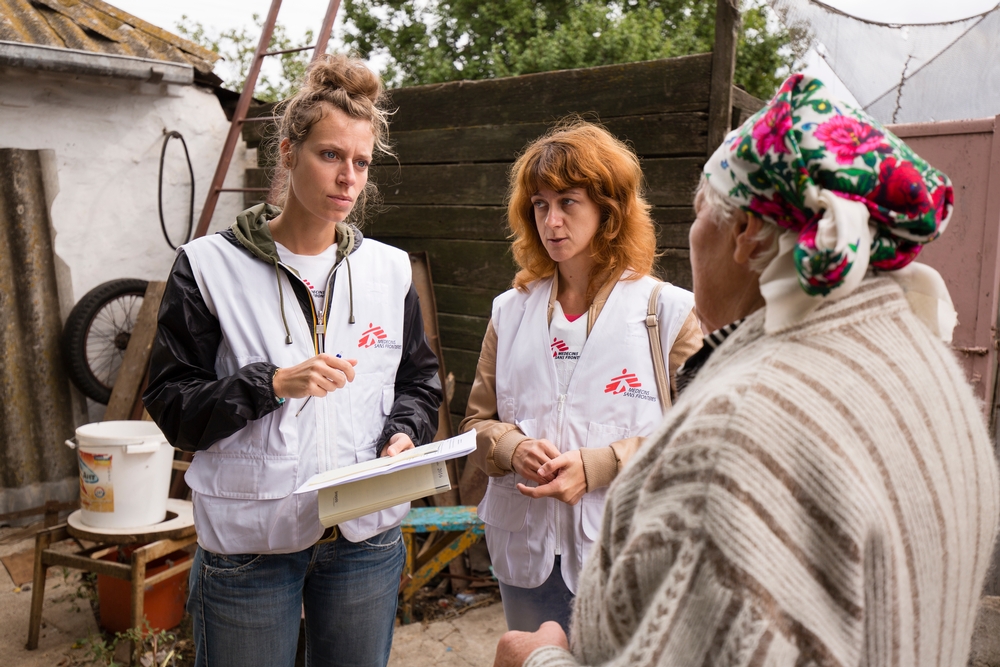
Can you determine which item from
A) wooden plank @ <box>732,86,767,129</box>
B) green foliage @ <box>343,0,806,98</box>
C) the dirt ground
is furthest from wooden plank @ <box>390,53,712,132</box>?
green foliage @ <box>343,0,806,98</box>

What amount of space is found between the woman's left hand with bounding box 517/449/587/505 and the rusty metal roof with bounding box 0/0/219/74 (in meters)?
4.33

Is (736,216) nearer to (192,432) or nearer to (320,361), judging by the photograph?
(320,361)

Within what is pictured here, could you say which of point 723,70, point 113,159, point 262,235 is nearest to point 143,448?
point 262,235

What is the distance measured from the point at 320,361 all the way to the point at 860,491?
1258 millimetres

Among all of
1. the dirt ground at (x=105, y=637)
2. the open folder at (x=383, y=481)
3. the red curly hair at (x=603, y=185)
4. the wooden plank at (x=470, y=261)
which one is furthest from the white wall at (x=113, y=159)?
the open folder at (x=383, y=481)

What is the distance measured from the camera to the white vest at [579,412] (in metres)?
2.06

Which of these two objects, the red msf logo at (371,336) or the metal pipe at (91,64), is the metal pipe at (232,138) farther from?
the red msf logo at (371,336)

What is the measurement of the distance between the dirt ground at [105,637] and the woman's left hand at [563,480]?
1.96 metres

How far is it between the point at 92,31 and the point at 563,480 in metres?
4.97

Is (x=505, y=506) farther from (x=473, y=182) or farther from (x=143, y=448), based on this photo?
(x=473, y=182)

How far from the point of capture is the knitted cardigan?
2.85 feet

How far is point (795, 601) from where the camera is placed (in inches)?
34.1

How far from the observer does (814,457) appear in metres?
0.88

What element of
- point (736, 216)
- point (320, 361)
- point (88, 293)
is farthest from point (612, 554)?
point (88, 293)
